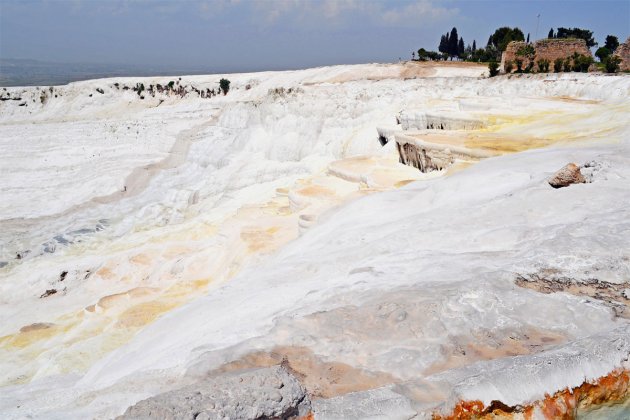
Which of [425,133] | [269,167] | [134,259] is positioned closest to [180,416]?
[134,259]

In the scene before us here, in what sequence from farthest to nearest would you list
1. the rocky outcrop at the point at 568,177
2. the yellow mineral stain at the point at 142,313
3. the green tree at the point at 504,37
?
the green tree at the point at 504,37 → the yellow mineral stain at the point at 142,313 → the rocky outcrop at the point at 568,177

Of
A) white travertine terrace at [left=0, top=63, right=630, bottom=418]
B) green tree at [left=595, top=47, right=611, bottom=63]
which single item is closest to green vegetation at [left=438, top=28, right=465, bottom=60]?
green tree at [left=595, top=47, right=611, bottom=63]

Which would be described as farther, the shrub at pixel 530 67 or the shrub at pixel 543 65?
the shrub at pixel 530 67

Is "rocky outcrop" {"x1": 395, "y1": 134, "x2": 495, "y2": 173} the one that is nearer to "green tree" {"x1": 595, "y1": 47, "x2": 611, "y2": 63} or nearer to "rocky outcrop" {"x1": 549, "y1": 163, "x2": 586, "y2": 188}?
"rocky outcrop" {"x1": 549, "y1": 163, "x2": 586, "y2": 188}

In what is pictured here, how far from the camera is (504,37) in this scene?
37812 mm

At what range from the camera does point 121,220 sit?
684 inches

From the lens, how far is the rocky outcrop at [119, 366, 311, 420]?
276cm

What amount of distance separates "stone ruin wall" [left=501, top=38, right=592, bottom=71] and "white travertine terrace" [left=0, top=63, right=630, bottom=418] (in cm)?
534

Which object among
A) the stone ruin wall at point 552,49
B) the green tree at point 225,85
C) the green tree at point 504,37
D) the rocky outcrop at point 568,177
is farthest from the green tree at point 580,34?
the rocky outcrop at point 568,177

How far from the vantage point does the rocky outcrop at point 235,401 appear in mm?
2760

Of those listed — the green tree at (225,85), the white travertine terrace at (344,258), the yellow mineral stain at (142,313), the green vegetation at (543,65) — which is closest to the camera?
the white travertine terrace at (344,258)

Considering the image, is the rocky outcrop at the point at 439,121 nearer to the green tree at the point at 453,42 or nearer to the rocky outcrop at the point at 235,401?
the rocky outcrop at the point at 235,401

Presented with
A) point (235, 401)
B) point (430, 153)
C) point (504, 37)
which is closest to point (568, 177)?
point (430, 153)

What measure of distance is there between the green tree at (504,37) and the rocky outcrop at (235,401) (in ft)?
118
